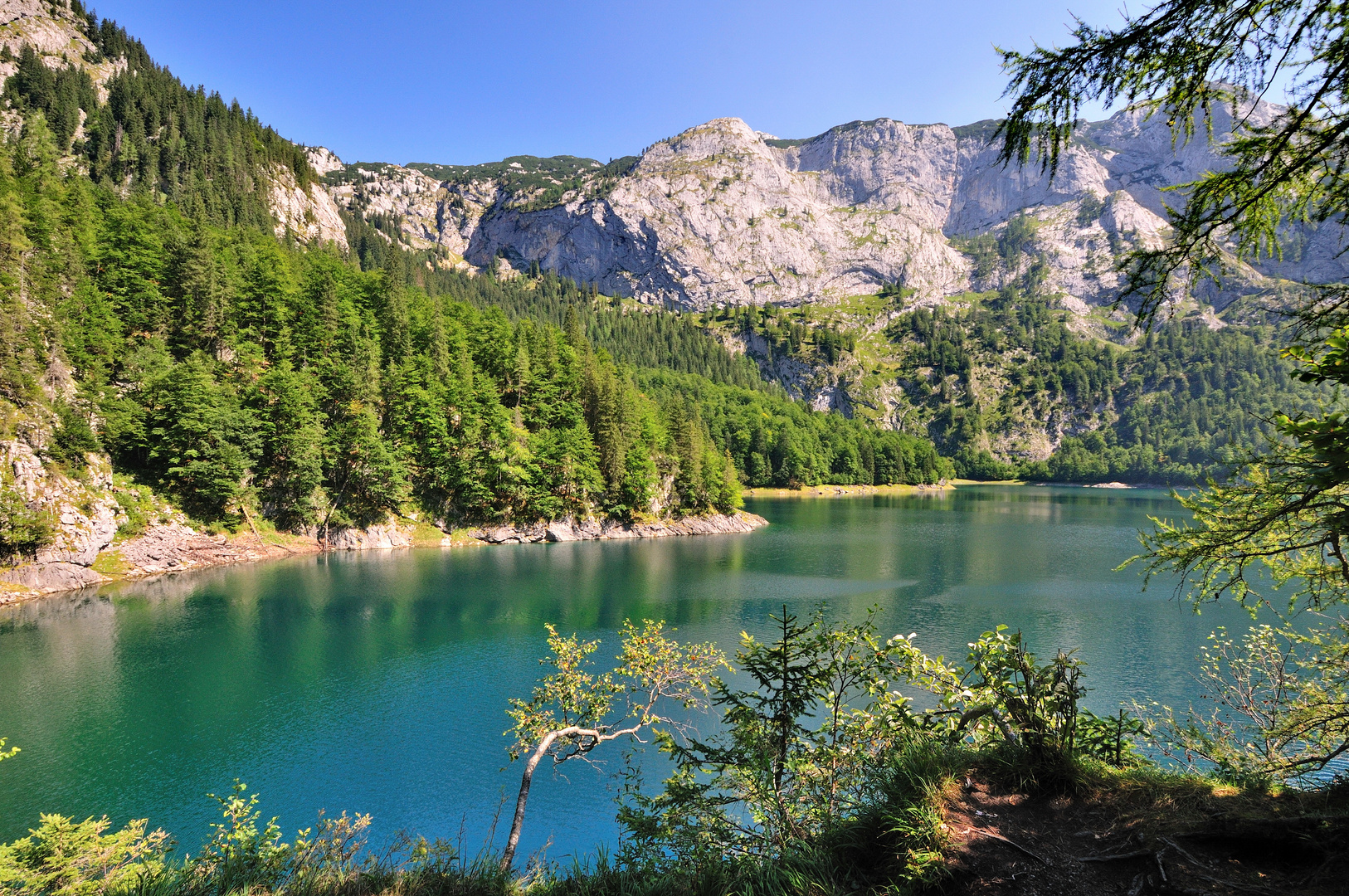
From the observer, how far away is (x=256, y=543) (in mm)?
44906

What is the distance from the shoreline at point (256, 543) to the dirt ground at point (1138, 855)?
45175mm

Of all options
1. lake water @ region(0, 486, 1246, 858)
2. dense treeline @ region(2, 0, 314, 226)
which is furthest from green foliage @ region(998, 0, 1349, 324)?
dense treeline @ region(2, 0, 314, 226)

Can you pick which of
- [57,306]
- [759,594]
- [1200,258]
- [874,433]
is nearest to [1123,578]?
[759,594]

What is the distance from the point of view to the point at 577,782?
699 inches

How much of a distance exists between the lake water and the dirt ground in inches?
487

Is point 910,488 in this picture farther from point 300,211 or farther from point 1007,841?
point 1007,841

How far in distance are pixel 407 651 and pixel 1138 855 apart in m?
28.7

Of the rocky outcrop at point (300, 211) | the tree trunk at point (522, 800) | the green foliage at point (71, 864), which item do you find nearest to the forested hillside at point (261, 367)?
the rocky outcrop at point (300, 211)

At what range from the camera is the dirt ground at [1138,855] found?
14.1ft

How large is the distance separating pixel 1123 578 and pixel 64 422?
→ 73.1 meters

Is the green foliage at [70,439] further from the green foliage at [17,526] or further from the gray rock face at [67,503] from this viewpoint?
the green foliage at [17,526]

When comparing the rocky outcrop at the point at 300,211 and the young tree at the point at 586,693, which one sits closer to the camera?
the young tree at the point at 586,693

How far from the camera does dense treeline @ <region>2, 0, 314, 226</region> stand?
7775 centimetres

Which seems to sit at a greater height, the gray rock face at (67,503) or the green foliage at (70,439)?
the green foliage at (70,439)
